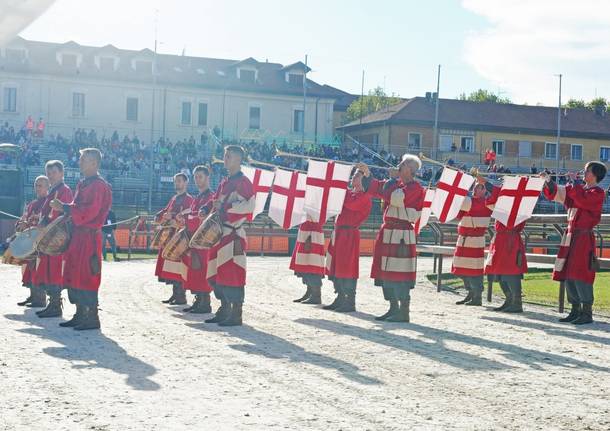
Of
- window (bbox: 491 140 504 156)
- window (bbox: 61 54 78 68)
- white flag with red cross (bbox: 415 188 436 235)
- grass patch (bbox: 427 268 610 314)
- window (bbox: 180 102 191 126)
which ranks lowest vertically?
grass patch (bbox: 427 268 610 314)

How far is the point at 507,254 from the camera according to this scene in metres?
12.9

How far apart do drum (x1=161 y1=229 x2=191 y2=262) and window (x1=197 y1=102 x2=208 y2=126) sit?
4570cm

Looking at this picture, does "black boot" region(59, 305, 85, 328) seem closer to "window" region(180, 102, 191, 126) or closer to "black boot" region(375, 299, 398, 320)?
"black boot" region(375, 299, 398, 320)

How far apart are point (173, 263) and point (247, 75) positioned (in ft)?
161

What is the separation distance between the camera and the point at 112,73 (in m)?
55.5

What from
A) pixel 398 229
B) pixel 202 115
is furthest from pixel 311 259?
pixel 202 115

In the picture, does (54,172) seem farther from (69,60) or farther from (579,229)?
(69,60)

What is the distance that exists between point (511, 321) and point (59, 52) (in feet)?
162

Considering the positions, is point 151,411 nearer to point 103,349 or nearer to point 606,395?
point 103,349

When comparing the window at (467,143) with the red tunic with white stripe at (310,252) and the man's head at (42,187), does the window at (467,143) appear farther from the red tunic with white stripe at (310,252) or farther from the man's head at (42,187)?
the man's head at (42,187)

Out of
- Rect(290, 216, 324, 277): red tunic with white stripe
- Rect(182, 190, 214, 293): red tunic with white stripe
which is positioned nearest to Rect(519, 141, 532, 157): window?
Rect(290, 216, 324, 277): red tunic with white stripe

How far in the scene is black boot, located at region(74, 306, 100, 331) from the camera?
32.0ft

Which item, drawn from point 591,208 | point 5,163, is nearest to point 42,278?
point 591,208

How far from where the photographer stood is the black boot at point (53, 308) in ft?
36.0
